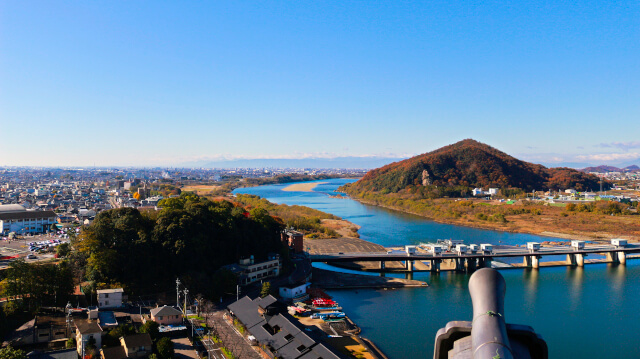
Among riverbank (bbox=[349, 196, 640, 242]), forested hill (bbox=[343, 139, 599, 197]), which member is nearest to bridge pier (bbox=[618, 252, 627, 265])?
riverbank (bbox=[349, 196, 640, 242])

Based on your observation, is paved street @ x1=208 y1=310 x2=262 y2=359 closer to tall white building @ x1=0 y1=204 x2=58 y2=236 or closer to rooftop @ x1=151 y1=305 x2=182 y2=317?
rooftop @ x1=151 y1=305 x2=182 y2=317

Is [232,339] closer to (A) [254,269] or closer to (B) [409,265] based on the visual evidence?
(A) [254,269]

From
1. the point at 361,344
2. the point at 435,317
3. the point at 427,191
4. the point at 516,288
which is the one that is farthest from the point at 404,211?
the point at 361,344

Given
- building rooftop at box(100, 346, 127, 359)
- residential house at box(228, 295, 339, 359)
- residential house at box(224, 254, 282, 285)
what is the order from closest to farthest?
building rooftop at box(100, 346, 127, 359), residential house at box(228, 295, 339, 359), residential house at box(224, 254, 282, 285)

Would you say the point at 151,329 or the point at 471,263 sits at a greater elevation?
the point at 151,329

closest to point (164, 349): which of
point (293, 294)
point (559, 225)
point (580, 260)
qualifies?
point (293, 294)

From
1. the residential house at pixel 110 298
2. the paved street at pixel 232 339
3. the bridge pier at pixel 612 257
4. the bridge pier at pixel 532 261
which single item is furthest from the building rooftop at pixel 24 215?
the bridge pier at pixel 612 257

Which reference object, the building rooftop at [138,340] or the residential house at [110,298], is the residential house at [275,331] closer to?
the building rooftop at [138,340]
